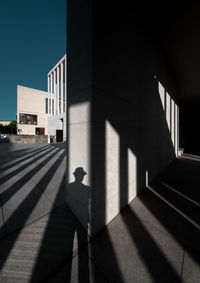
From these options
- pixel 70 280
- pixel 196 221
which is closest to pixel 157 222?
pixel 196 221

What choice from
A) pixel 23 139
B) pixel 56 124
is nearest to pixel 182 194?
pixel 56 124

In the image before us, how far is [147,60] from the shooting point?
3.88 meters

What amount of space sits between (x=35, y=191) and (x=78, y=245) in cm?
211

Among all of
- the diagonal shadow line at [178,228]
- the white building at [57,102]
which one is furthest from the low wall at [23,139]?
the diagonal shadow line at [178,228]

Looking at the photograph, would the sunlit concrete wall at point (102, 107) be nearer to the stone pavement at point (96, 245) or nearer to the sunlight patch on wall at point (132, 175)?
the sunlight patch on wall at point (132, 175)

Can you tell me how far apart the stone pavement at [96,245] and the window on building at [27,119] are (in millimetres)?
33715

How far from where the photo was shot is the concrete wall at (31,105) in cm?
3073

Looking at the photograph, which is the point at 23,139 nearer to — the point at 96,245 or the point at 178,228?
the point at 96,245

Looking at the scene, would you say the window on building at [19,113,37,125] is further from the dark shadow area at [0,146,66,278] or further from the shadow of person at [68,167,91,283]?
the shadow of person at [68,167,91,283]

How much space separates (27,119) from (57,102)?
15493 millimetres

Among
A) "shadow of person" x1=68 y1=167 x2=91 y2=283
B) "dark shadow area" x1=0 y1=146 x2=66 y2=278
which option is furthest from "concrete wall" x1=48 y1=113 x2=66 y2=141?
"shadow of person" x1=68 y1=167 x2=91 y2=283

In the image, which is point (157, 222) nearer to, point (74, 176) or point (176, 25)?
point (74, 176)

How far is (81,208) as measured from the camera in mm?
2205

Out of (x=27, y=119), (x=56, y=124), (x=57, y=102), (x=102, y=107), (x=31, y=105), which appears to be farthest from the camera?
(x=31, y=105)
